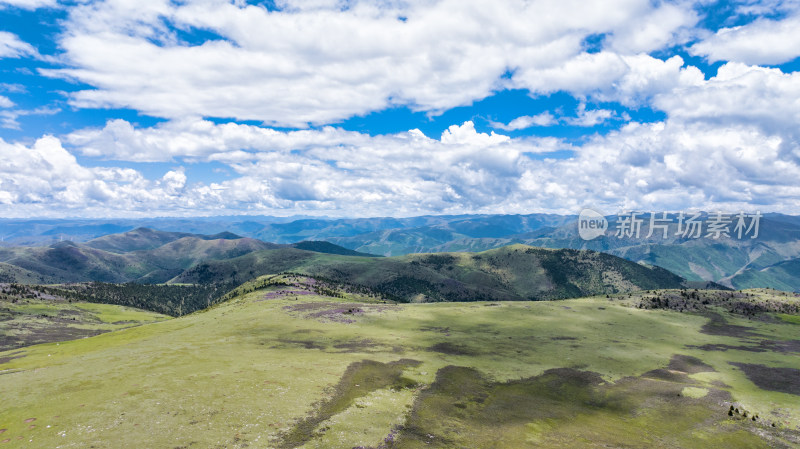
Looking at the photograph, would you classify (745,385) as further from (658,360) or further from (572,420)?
(572,420)

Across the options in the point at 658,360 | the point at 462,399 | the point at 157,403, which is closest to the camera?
the point at 157,403

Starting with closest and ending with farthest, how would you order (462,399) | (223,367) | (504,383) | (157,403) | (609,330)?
(157,403)
(462,399)
(223,367)
(504,383)
(609,330)

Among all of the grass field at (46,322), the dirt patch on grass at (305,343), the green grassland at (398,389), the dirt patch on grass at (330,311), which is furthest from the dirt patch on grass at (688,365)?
the grass field at (46,322)

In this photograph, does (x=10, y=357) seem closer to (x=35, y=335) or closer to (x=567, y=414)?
(x=35, y=335)

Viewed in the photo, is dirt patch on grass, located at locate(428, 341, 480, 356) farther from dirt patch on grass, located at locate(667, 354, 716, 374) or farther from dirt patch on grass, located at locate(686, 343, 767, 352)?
dirt patch on grass, located at locate(686, 343, 767, 352)

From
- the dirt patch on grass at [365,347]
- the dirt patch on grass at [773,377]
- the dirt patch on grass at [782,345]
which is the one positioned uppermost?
the dirt patch on grass at [773,377]

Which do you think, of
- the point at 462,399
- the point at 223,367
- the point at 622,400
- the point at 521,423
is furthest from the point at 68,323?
the point at 622,400

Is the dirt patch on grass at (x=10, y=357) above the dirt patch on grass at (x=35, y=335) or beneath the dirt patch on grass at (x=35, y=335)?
above

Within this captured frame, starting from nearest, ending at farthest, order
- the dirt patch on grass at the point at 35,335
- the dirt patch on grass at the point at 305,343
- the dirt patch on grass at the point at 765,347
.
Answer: the dirt patch on grass at the point at 305,343
the dirt patch on grass at the point at 765,347
the dirt patch on grass at the point at 35,335

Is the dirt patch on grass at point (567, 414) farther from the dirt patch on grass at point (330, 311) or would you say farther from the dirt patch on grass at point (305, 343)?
the dirt patch on grass at point (330, 311)
